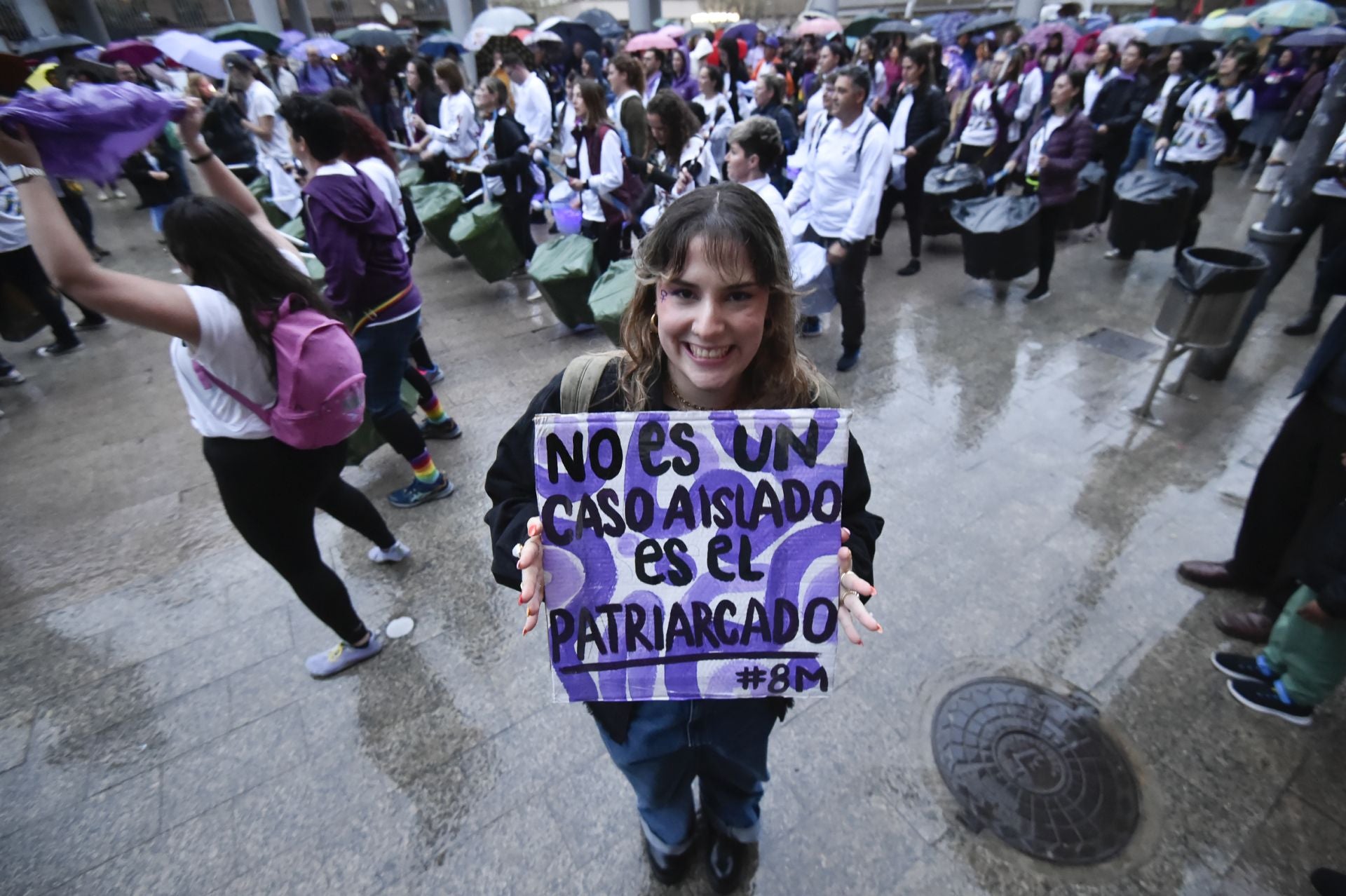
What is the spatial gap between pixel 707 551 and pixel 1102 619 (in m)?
2.69

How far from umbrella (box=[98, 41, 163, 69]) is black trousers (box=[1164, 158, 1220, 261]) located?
46.8 feet

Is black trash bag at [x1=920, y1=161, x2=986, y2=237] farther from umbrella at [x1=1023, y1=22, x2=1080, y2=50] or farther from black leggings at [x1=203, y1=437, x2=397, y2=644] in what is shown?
black leggings at [x1=203, y1=437, x2=397, y2=644]

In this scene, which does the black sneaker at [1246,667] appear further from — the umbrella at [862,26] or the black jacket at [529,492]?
the umbrella at [862,26]

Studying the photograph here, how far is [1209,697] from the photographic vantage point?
2713 mm

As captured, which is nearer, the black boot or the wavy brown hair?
the wavy brown hair

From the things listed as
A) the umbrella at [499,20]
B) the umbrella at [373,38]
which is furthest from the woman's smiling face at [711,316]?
the umbrella at [499,20]

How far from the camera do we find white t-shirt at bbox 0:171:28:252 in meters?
5.12

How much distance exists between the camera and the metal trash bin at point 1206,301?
386 centimetres

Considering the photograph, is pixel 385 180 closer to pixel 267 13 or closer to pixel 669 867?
pixel 669 867

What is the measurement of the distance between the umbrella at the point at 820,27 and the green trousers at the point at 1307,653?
44.6ft

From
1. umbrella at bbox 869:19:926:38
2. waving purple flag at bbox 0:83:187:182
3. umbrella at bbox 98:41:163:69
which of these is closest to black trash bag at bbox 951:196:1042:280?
waving purple flag at bbox 0:83:187:182

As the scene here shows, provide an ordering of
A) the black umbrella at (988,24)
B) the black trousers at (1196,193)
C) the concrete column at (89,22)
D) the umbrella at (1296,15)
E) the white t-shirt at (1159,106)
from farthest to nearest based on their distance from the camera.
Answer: the concrete column at (89,22)
the black umbrella at (988,24)
the umbrella at (1296,15)
the white t-shirt at (1159,106)
the black trousers at (1196,193)

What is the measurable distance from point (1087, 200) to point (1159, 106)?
133 inches

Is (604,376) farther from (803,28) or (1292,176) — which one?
(803,28)
